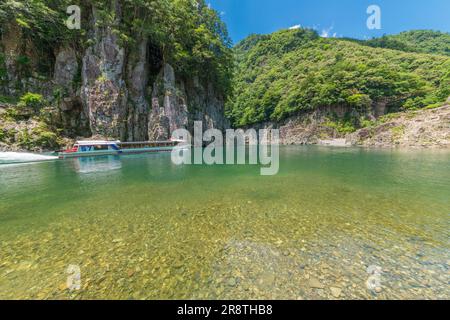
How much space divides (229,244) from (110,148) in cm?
3183

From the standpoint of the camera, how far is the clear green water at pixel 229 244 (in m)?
3.64

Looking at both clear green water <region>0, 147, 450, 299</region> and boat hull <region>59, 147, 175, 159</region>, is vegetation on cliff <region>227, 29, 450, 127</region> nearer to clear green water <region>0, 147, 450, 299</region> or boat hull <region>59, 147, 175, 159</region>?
boat hull <region>59, 147, 175, 159</region>

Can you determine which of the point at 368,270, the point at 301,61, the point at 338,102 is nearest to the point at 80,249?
A: the point at 368,270

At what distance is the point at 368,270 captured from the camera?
4035 mm

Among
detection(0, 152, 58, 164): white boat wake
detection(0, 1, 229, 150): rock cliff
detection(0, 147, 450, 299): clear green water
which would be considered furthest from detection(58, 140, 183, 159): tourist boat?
detection(0, 147, 450, 299): clear green water

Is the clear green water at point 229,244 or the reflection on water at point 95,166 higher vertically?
the reflection on water at point 95,166

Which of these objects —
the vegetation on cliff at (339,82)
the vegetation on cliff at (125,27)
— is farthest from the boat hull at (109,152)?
the vegetation on cliff at (339,82)

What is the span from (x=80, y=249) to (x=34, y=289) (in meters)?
1.36

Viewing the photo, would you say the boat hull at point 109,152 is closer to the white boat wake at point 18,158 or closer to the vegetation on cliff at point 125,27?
the white boat wake at point 18,158

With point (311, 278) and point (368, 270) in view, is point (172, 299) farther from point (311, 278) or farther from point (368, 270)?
point (368, 270)

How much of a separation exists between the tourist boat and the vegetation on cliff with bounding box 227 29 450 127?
4499 centimetres

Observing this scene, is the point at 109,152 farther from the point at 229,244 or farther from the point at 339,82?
the point at 339,82

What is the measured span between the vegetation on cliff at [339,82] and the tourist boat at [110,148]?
45.0 metres
